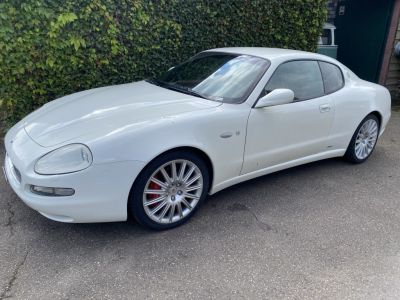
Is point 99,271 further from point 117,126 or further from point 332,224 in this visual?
point 332,224

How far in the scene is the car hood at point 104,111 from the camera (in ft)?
8.60

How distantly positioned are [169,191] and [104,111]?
0.85 metres

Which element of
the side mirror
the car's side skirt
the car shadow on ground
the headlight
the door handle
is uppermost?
the side mirror

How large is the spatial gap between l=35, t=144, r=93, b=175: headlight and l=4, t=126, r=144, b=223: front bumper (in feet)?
0.13

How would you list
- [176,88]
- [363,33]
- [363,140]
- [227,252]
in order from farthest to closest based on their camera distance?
[363,33] < [363,140] < [176,88] < [227,252]

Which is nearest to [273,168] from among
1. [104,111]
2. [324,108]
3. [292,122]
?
[292,122]

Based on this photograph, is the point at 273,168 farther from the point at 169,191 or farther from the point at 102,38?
the point at 102,38

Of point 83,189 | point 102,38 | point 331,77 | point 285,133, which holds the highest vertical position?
point 102,38

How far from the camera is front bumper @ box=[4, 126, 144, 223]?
7.74ft

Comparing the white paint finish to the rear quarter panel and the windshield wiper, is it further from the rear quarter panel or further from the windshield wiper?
Result: the windshield wiper

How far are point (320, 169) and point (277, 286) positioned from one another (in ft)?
7.15

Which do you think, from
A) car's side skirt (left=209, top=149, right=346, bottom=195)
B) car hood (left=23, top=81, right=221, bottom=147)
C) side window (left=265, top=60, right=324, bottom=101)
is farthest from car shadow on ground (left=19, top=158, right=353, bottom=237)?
side window (left=265, top=60, right=324, bottom=101)

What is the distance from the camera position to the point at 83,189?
93.5 inches

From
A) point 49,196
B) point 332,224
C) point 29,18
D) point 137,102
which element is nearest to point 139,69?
point 29,18
